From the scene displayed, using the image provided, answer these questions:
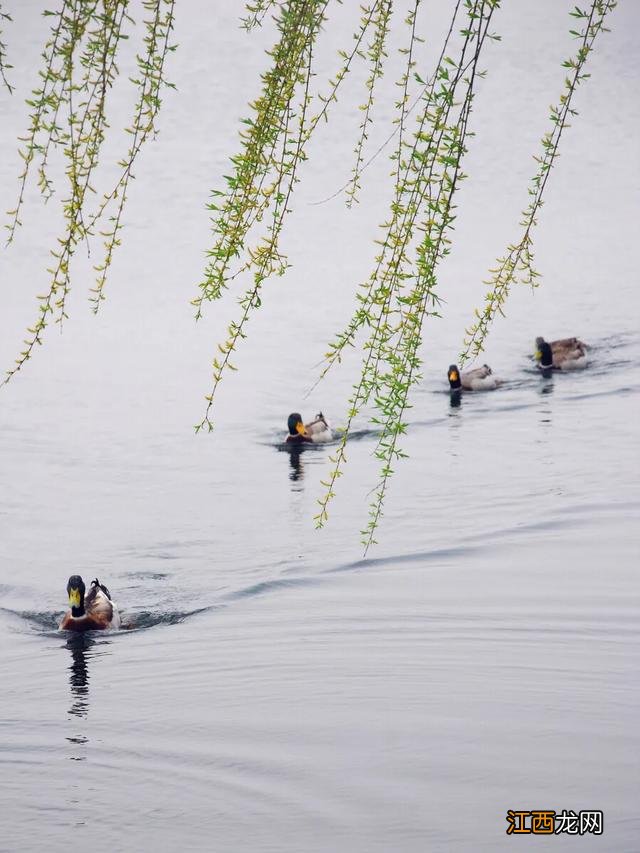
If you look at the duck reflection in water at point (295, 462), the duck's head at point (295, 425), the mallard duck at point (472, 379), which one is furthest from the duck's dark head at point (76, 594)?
the mallard duck at point (472, 379)

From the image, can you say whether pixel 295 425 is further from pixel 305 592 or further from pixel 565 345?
pixel 305 592

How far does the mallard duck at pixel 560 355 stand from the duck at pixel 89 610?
15.3 metres

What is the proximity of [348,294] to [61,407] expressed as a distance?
41.9ft

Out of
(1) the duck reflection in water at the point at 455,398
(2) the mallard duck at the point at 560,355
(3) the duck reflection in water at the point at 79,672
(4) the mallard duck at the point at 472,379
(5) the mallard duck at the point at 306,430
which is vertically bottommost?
(3) the duck reflection in water at the point at 79,672

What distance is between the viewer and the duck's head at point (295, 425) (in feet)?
79.7

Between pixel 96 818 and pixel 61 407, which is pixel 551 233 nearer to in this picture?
Result: pixel 61 407

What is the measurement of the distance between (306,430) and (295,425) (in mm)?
230

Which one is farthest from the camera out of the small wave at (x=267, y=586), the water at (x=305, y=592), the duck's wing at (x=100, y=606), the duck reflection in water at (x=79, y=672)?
the small wave at (x=267, y=586)

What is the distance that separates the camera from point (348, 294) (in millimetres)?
36750

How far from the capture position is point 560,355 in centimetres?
2845

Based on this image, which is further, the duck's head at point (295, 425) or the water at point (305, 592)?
the duck's head at point (295, 425)

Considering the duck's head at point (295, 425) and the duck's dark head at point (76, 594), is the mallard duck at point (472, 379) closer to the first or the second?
the duck's head at point (295, 425)

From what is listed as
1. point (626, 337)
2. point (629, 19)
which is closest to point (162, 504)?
point (626, 337)

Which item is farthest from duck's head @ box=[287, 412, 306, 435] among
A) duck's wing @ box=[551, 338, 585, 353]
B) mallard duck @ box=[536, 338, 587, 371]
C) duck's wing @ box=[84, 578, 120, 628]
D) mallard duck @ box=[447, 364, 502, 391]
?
duck's wing @ box=[84, 578, 120, 628]
